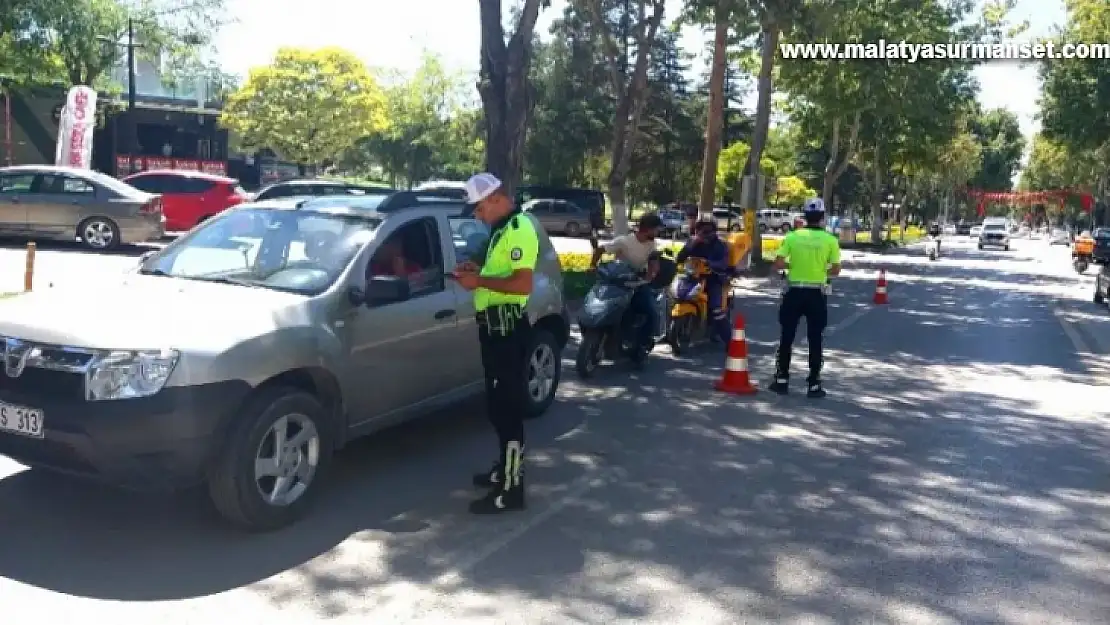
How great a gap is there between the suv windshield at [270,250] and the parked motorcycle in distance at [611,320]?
12.4ft

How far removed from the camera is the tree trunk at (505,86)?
1370 cm

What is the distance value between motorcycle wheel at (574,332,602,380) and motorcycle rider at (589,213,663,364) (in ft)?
1.72

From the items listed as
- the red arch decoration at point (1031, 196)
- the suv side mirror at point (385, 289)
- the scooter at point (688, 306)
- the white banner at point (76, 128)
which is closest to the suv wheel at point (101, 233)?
the white banner at point (76, 128)

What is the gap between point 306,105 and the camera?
5138cm

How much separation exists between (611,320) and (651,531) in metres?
4.43

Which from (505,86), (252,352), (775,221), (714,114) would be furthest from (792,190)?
(252,352)

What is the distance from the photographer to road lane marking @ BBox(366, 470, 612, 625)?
4168mm

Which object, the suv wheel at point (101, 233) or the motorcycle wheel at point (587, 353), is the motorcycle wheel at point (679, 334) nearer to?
the motorcycle wheel at point (587, 353)

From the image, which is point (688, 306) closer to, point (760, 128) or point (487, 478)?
point (487, 478)

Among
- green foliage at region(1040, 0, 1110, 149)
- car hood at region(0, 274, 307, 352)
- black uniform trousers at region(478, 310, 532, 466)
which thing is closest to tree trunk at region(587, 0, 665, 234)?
black uniform trousers at region(478, 310, 532, 466)

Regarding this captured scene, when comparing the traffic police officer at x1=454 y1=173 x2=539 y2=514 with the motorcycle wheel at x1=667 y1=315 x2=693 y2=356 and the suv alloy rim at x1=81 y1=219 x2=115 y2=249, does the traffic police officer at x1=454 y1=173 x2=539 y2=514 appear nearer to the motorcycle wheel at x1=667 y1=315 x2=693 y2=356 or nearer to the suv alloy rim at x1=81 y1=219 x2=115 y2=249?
the motorcycle wheel at x1=667 y1=315 x2=693 y2=356

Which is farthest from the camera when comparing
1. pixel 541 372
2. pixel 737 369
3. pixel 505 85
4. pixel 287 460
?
pixel 505 85

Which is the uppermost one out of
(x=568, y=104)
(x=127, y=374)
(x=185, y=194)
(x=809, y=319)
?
(x=568, y=104)

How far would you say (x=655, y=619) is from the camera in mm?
4164
